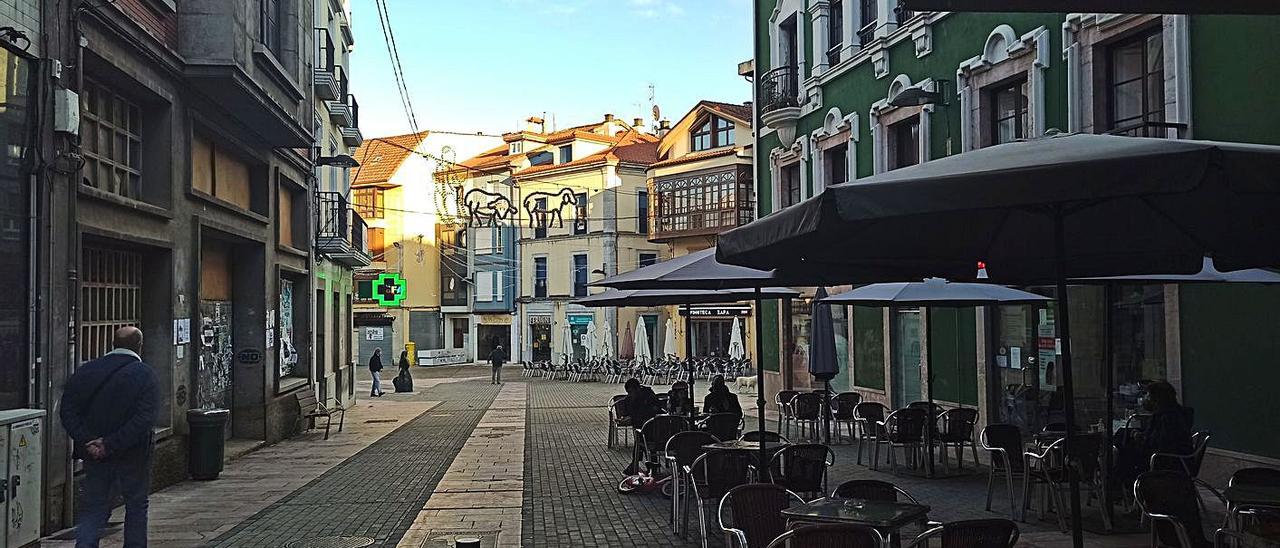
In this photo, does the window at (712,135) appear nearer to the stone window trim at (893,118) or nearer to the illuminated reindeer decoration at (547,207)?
the illuminated reindeer decoration at (547,207)

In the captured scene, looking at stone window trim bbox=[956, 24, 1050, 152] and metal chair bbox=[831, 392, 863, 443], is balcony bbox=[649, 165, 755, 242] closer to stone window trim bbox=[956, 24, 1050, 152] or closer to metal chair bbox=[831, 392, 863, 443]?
stone window trim bbox=[956, 24, 1050, 152]

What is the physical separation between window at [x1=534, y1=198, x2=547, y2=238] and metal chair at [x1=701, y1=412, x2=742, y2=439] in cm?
4496

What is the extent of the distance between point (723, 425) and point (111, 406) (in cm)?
611

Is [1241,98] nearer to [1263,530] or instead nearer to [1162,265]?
[1162,265]

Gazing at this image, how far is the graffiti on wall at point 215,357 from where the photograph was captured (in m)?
14.4

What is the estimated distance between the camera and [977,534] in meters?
4.95

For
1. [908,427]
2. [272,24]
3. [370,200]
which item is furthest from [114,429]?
[370,200]

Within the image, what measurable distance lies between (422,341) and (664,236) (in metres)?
20.2

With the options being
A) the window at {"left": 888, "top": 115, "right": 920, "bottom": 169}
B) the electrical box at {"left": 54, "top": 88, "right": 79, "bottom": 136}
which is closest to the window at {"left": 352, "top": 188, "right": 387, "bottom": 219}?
the window at {"left": 888, "top": 115, "right": 920, "bottom": 169}

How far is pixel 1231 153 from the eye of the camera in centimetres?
407

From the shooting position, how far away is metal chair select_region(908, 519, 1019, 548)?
16.1ft

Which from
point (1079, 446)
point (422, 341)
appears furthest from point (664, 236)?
point (1079, 446)

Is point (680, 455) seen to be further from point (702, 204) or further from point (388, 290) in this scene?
point (702, 204)

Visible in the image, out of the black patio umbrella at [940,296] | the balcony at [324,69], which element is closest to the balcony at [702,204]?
the balcony at [324,69]
